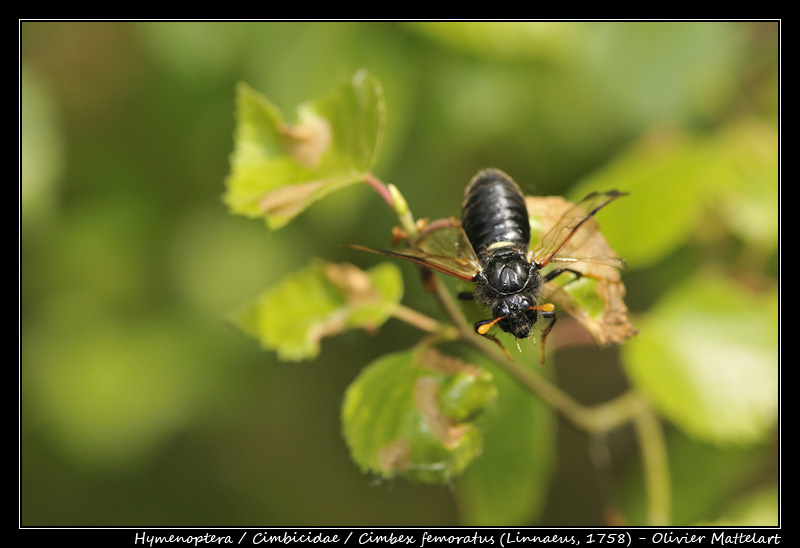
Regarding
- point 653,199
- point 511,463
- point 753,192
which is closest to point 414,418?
point 511,463

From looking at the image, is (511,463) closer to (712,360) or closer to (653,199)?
(712,360)

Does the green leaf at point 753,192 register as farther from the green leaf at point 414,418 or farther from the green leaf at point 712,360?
the green leaf at point 414,418

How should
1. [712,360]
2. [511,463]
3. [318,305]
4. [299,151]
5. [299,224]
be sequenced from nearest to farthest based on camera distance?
[299,151], [318,305], [511,463], [712,360], [299,224]

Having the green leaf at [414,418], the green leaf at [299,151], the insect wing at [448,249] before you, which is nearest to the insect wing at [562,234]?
the insect wing at [448,249]

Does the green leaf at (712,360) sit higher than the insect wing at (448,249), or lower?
lower

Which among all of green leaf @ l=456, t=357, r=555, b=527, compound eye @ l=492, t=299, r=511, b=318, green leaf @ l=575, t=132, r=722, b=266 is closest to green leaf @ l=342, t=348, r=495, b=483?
compound eye @ l=492, t=299, r=511, b=318

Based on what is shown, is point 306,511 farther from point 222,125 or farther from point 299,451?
point 222,125
